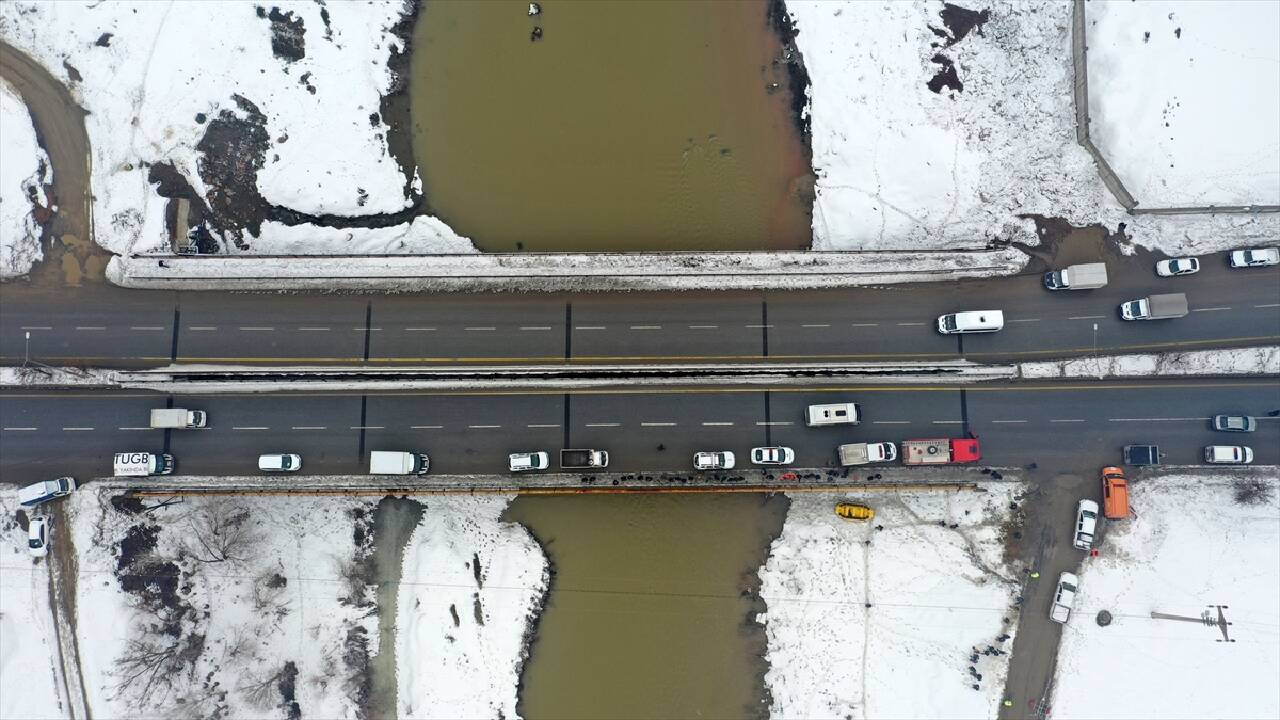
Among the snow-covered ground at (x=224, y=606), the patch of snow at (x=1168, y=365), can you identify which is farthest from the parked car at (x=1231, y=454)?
the snow-covered ground at (x=224, y=606)

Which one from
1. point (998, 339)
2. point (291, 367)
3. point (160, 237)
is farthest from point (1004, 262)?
point (160, 237)

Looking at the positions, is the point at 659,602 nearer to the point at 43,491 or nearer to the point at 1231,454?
the point at 1231,454

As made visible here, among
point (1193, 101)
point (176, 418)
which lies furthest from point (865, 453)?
point (176, 418)

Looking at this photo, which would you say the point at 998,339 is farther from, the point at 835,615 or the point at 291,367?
the point at 291,367

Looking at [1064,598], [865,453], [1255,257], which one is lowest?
[1064,598]

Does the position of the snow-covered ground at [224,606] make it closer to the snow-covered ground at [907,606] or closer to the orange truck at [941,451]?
the snow-covered ground at [907,606]

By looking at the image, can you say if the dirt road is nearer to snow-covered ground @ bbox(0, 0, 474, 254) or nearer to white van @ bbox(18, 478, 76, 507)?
snow-covered ground @ bbox(0, 0, 474, 254)

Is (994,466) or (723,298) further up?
(723,298)

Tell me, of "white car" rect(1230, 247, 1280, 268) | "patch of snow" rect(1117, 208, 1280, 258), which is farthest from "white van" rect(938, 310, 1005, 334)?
"white car" rect(1230, 247, 1280, 268)
